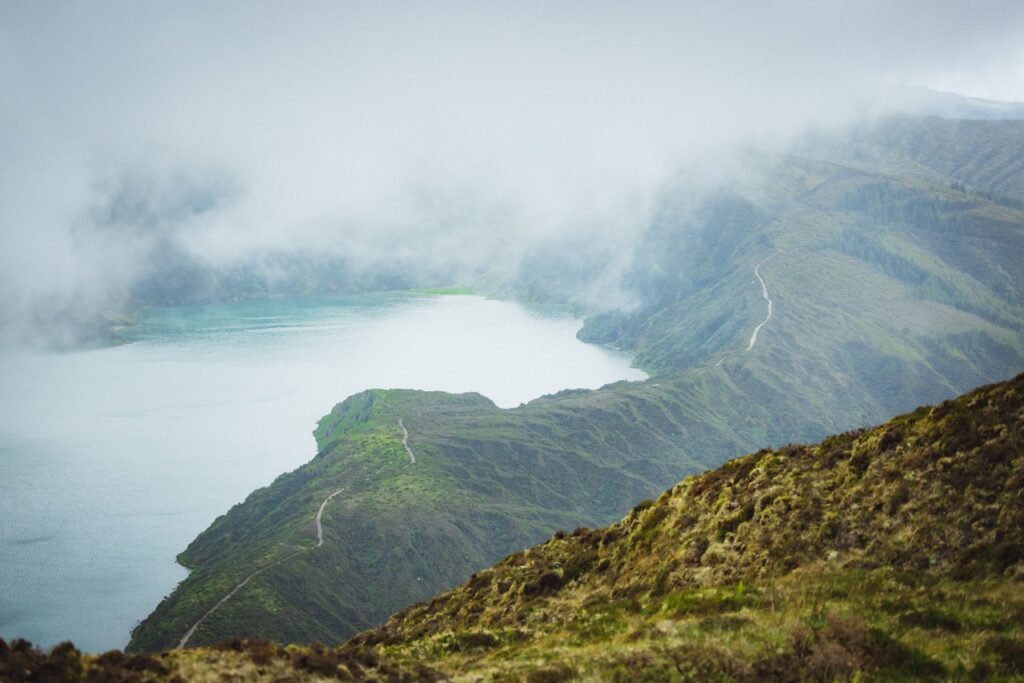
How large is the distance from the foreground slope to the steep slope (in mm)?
55

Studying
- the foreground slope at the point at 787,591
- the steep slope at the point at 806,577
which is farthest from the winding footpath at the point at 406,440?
the foreground slope at the point at 787,591

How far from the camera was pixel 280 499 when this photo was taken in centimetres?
15188

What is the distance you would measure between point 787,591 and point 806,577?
4.04ft

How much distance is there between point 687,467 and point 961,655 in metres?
185

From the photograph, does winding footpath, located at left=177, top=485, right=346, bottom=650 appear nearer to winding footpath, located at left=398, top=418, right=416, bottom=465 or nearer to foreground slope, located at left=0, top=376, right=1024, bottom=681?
winding footpath, located at left=398, top=418, right=416, bottom=465

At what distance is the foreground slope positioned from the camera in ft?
49.5

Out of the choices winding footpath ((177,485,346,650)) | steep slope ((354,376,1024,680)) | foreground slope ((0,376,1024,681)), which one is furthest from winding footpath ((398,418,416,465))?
foreground slope ((0,376,1024,681))

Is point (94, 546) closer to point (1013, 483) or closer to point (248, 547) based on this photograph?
point (248, 547)

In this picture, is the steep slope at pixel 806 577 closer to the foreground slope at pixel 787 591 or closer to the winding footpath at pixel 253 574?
the foreground slope at pixel 787 591

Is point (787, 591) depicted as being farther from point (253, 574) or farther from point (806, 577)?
point (253, 574)

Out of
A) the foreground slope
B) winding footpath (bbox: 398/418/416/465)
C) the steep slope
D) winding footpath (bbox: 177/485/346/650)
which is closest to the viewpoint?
the foreground slope

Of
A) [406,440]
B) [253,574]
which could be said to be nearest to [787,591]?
[253,574]

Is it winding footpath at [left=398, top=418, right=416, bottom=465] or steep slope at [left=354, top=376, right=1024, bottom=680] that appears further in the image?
winding footpath at [left=398, top=418, right=416, bottom=465]

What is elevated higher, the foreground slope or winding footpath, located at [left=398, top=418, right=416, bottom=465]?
winding footpath, located at [left=398, top=418, right=416, bottom=465]
